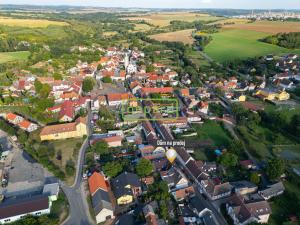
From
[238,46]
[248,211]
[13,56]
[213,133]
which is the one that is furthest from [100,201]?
[238,46]

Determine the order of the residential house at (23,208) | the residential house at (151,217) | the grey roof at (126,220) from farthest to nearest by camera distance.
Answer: the residential house at (23,208), the grey roof at (126,220), the residential house at (151,217)

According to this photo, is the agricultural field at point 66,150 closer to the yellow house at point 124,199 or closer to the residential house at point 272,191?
the yellow house at point 124,199

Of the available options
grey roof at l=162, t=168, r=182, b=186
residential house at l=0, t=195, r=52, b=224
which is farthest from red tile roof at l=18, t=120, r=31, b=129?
grey roof at l=162, t=168, r=182, b=186

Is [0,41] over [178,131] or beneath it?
over

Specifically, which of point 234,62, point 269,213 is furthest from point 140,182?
point 234,62

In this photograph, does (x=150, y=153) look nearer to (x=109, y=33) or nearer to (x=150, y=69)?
(x=150, y=69)

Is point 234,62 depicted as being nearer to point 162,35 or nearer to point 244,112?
point 244,112

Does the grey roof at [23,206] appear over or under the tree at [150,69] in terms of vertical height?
under

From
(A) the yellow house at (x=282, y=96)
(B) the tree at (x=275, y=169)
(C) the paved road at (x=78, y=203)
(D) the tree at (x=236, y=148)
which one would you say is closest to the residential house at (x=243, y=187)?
(B) the tree at (x=275, y=169)
